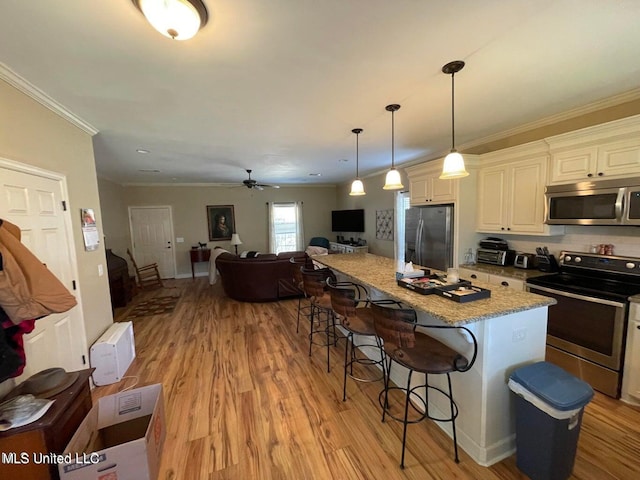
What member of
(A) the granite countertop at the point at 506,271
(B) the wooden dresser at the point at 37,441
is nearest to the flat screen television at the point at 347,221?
(A) the granite countertop at the point at 506,271

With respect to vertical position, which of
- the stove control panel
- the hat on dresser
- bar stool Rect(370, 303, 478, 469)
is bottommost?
the hat on dresser

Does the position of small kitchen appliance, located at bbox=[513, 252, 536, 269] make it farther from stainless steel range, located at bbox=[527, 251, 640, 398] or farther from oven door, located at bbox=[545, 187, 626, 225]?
oven door, located at bbox=[545, 187, 626, 225]

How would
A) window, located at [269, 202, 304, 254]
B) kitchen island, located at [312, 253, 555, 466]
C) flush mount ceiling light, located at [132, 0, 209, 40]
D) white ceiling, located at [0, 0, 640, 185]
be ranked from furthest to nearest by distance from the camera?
window, located at [269, 202, 304, 254] < kitchen island, located at [312, 253, 555, 466] < white ceiling, located at [0, 0, 640, 185] < flush mount ceiling light, located at [132, 0, 209, 40]

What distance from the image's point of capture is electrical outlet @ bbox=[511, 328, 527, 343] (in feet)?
5.52

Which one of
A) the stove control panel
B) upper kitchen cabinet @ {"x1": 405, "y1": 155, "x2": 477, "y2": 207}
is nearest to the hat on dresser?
upper kitchen cabinet @ {"x1": 405, "y1": 155, "x2": 477, "y2": 207}

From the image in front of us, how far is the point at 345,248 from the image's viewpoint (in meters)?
7.26

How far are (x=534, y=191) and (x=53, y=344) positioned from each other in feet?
15.6

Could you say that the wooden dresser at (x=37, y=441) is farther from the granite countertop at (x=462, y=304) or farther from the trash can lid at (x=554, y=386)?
the trash can lid at (x=554, y=386)

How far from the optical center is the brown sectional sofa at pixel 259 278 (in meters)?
4.92

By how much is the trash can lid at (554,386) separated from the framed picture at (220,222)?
290 inches

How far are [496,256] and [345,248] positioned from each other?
13.6ft

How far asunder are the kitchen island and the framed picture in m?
6.79

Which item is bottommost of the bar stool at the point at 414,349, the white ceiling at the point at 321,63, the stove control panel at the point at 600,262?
the bar stool at the point at 414,349

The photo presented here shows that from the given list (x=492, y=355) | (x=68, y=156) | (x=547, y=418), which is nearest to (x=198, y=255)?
(x=68, y=156)
